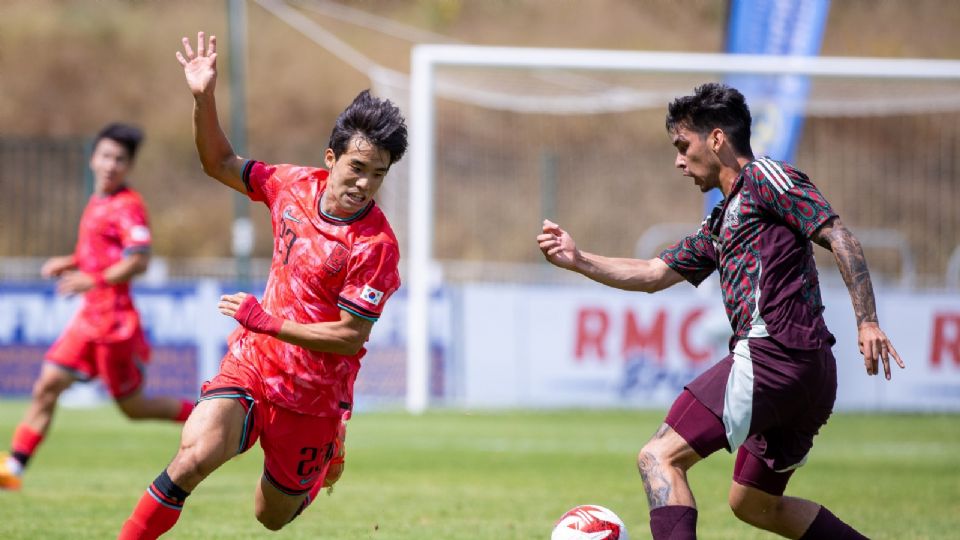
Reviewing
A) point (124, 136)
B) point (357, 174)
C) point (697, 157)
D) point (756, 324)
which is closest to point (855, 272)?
point (756, 324)

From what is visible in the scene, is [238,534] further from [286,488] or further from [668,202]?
[668,202]

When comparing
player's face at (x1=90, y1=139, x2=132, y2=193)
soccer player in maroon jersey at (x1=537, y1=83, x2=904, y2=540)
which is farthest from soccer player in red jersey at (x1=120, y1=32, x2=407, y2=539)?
player's face at (x1=90, y1=139, x2=132, y2=193)

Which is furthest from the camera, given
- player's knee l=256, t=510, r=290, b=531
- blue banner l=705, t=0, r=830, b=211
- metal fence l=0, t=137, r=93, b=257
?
metal fence l=0, t=137, r=93, b=257

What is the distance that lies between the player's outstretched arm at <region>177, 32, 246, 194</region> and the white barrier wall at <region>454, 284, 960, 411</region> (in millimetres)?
11648

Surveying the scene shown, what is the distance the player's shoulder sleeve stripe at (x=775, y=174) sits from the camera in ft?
16.8

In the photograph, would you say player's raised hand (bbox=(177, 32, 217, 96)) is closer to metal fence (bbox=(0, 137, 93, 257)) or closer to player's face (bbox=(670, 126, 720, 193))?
player's face (bbox=(670, 126, 720, 193))

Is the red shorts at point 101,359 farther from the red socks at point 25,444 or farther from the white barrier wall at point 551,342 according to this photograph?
the white barrier wall at point 551,342

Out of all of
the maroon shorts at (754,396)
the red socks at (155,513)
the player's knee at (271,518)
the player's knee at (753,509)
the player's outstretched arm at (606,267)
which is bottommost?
the player's knee at (271,518)

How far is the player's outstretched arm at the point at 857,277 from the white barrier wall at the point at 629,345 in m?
12.0

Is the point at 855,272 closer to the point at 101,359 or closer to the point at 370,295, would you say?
the point at 370,295

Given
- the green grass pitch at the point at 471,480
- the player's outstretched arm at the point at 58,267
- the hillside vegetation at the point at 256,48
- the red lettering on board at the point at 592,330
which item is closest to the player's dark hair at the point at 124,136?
the player's outstretched arm at the point at 58,267

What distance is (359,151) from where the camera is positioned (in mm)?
5445

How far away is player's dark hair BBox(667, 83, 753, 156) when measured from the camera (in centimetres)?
541

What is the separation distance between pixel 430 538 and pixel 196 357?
37.6 ft
